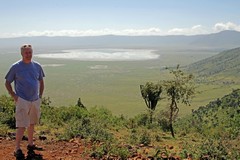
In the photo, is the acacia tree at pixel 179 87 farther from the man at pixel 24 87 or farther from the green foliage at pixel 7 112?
the man at pixel 24 87

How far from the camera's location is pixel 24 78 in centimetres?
584

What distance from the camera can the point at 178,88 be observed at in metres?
20.9

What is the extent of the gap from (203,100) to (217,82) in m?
43.7

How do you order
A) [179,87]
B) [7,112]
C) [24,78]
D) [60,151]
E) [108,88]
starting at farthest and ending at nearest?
[108,88] < [179,87] < [7,112] < [60,151] < [24,78]

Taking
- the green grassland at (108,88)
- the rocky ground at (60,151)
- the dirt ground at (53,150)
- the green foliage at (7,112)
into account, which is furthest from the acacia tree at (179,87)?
the green grassland at (108,88)

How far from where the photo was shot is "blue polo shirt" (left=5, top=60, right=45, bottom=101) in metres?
5.80

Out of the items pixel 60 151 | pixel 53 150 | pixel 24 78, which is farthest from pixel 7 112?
pixel 24 78

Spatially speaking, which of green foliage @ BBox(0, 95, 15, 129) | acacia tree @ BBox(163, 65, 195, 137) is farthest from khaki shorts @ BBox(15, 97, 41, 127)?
acacia tree @ BBox(163, 65, 195, 137)

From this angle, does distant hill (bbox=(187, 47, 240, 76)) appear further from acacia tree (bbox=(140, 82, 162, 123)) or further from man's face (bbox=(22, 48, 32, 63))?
man's face (bbox=(22, 48, 32, 63))

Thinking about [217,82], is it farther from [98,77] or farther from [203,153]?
[203,153]

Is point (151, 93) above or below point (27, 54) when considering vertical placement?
below

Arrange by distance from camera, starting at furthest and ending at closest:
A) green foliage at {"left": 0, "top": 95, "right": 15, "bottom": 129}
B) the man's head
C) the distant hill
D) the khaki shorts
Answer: the distant hill, green foliage at {"left": 0, "top": 95, "right": 15, "bottom": 129}, the khaki shorts, the man's head

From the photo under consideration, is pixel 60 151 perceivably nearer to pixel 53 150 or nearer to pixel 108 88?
pixel 53 150

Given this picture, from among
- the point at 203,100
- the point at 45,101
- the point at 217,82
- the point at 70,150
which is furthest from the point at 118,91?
the point at 70,150
